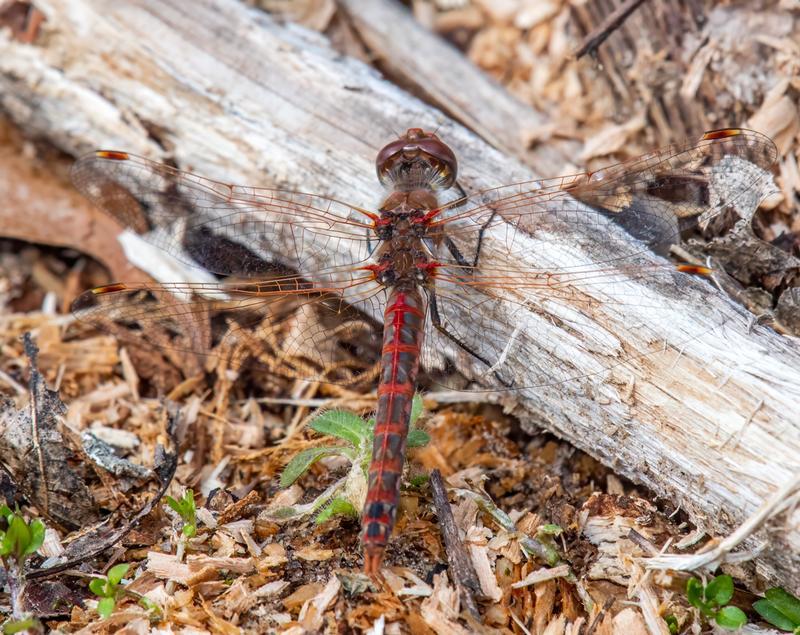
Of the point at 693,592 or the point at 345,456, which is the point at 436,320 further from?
the point at 693,592

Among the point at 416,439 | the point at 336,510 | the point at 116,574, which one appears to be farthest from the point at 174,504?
the point at 416,439

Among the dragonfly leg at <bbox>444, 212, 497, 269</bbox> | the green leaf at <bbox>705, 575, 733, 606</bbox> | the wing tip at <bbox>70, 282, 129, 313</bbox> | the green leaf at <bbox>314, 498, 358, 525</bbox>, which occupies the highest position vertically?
the dragonfly leg at <bbox>444, 212, 497, 269</bbox>

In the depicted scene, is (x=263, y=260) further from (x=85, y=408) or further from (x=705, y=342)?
(x=705, y=342)

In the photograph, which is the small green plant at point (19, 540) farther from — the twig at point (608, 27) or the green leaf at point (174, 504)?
the twig at point (608, 27)

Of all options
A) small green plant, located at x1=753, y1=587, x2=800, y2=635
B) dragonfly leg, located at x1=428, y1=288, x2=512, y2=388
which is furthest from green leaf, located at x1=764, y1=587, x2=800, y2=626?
dragonfly leg, located at x1=428, y1=288, x2=512, y2=388

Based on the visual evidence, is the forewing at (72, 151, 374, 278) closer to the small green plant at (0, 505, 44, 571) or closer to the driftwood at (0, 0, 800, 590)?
the driftwood at (0, 0, 800, 590)

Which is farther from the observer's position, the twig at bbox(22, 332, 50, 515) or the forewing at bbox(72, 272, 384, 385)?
the forewing at bbox(72, 272, 384, 385)
